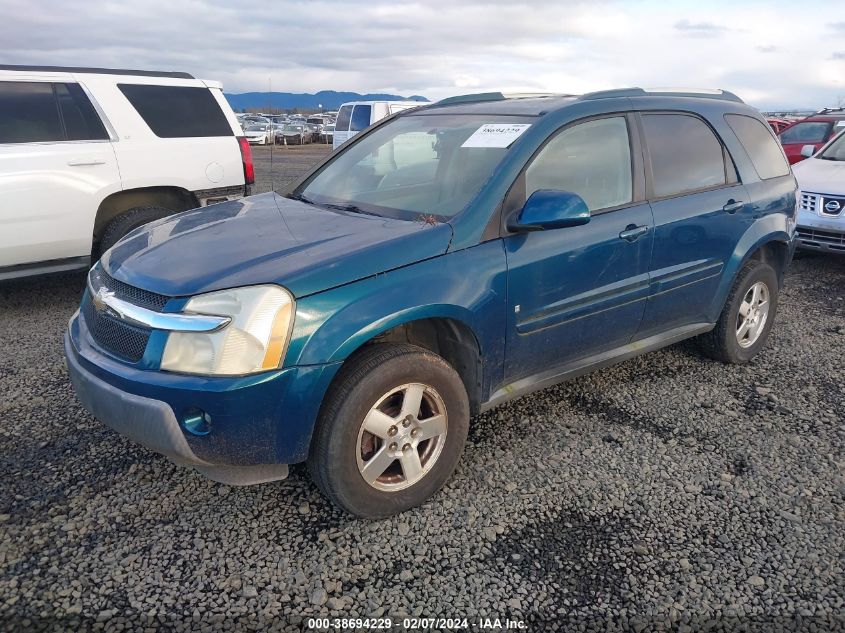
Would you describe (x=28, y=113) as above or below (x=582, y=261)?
above

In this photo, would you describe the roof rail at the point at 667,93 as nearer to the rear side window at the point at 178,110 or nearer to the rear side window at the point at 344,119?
the rear side window at the point at 178,110

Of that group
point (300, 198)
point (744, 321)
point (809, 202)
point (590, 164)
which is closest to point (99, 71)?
point (300, 198)

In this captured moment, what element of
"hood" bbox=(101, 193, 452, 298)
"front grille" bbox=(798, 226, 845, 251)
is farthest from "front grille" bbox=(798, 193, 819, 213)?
"hood" bbox=(101, 193, 452, 298)

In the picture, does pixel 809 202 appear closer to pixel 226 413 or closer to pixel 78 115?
pixel 226 413

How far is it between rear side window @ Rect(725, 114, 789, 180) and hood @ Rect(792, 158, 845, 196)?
292cm

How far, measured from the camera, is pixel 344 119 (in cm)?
1916

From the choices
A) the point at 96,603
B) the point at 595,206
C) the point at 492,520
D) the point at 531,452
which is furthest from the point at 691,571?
the point at 96,603

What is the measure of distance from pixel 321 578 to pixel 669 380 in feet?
8.97

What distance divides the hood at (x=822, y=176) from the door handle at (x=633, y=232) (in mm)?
4512

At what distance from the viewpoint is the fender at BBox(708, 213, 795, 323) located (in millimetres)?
4090

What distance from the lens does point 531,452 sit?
133 inches

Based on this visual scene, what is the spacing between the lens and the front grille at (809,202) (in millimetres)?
7160

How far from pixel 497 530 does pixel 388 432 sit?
62cm

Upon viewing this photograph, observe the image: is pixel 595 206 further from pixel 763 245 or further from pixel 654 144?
pixel 763 245
